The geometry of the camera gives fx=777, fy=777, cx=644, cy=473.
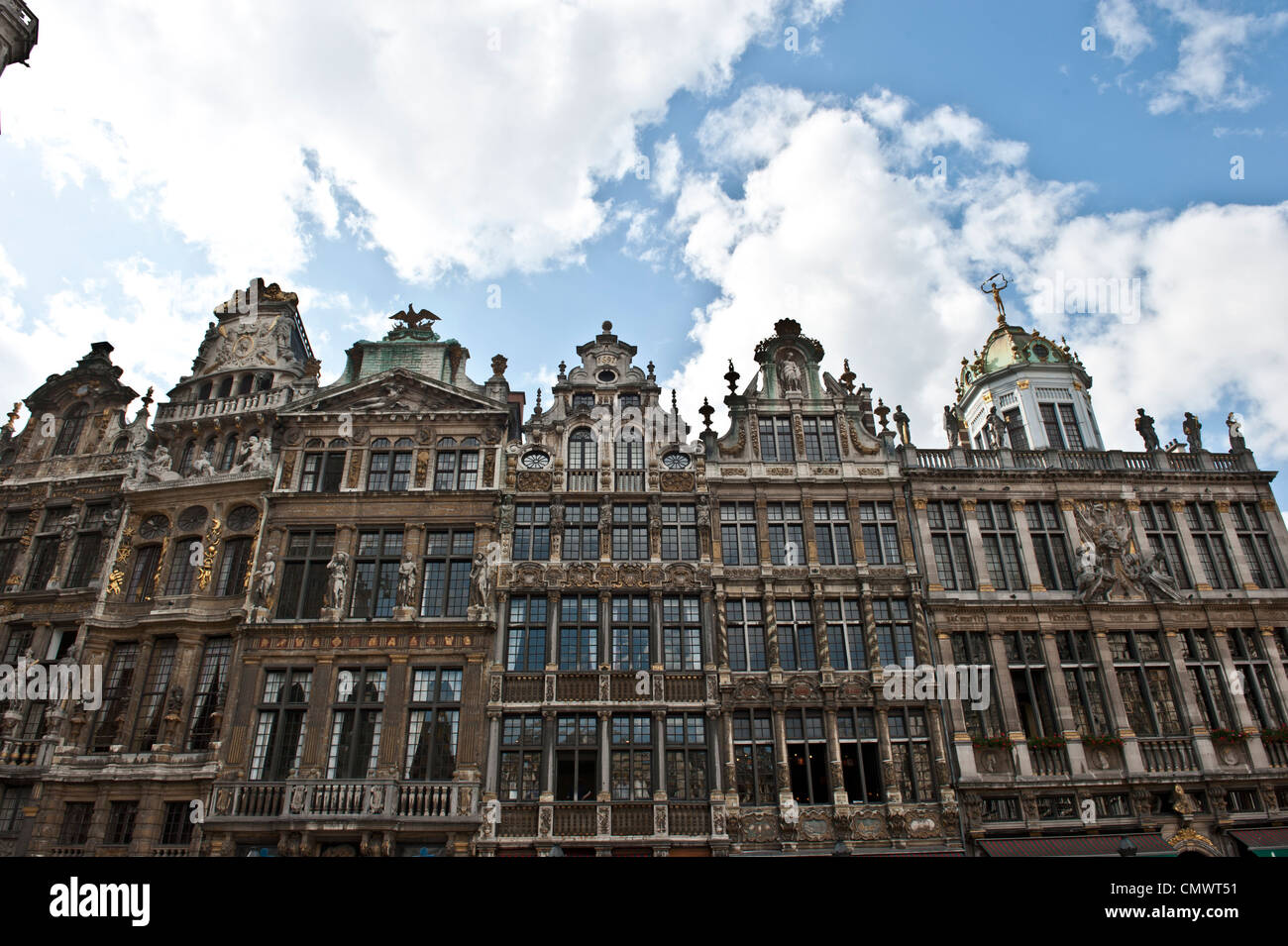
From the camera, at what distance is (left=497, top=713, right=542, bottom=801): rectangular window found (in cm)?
2402

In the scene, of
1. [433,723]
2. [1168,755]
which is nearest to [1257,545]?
[1168,755]

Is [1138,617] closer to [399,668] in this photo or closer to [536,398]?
[536,398]

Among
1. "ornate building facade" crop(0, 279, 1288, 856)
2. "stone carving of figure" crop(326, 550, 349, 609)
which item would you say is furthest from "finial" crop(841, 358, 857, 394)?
"stone carving of figure" crop(326, 550, 349, 609)

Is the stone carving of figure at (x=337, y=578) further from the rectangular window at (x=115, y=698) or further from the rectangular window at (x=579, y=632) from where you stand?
the rectangular window at (x=579, y=632)

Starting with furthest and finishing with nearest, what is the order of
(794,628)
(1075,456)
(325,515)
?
(1075,456) < (325,515) < (794,628)

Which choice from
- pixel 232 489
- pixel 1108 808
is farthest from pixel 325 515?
pixel 1108 808

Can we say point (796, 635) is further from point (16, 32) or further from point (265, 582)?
point (16, 32)

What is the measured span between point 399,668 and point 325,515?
655cm

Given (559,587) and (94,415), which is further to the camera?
(94,415)

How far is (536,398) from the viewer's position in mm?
30375

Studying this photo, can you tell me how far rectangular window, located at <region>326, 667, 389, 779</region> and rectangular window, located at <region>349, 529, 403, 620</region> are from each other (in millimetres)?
2053

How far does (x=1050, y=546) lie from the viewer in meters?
28.5

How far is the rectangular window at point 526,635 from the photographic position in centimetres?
2570

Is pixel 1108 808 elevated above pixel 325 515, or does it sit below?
below
